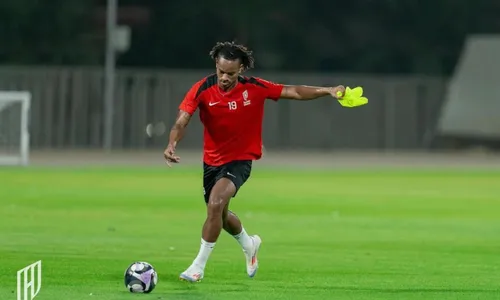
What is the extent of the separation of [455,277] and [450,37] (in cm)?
4546

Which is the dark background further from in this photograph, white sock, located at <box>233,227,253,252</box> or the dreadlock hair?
the dreadlock hair

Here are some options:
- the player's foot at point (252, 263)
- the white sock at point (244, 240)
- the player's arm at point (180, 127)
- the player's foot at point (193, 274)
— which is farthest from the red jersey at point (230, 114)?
the player's foot at point (193, 274)

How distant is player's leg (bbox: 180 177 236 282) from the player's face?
3.25 feet

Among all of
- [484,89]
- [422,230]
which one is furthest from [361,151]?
[422,230]

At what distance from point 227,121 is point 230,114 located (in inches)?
3.0

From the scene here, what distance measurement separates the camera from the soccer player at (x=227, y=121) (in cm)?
1366

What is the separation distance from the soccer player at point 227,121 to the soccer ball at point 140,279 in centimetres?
104

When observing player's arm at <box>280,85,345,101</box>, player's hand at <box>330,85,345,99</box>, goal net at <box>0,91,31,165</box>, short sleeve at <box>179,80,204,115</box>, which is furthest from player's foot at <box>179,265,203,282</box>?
goal net at <box>0,91,31,165</box>

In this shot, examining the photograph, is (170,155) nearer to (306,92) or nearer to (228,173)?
(228,173)

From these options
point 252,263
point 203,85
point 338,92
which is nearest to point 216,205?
point 252,263

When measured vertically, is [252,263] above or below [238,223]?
below

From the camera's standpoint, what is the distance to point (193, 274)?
1347cm

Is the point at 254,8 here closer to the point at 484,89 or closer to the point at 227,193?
A: the point at 484,89

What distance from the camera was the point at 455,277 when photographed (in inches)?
565
